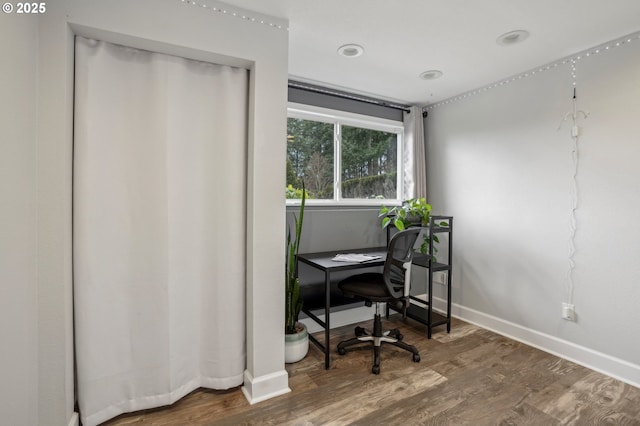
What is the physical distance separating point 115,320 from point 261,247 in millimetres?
926

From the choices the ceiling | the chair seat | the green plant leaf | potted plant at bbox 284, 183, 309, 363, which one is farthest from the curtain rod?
the chair seat

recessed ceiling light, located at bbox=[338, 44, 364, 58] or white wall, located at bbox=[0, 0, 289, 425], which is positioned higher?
recessed ceiling light, located at bbox=[338, 44, 364, 58]

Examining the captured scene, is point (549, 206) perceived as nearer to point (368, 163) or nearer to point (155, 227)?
point (368, 163)

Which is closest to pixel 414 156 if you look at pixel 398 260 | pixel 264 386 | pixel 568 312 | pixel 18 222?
pixel 398 260

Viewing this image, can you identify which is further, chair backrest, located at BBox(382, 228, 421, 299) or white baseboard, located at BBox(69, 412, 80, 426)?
chair backrest, located at BBox(382, 228, 421, 299)

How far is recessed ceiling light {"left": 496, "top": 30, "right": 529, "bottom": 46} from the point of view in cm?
215

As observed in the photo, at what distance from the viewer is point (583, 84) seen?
2422 millimetres

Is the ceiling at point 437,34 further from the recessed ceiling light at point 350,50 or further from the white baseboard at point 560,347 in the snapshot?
the white baseboard at point 560,347

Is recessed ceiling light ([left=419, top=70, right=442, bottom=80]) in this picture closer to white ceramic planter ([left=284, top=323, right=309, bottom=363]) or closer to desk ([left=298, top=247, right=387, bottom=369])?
desk ([left=298, top=247, right=387, bottom=369])

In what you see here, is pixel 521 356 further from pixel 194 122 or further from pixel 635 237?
pixel 194 122

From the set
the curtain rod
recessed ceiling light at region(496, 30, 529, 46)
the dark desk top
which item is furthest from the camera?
the curtain rod

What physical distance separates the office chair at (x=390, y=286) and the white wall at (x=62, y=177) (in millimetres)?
707

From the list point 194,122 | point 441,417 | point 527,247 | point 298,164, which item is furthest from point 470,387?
point 194,122

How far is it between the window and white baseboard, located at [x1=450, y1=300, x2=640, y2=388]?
1511 mm
